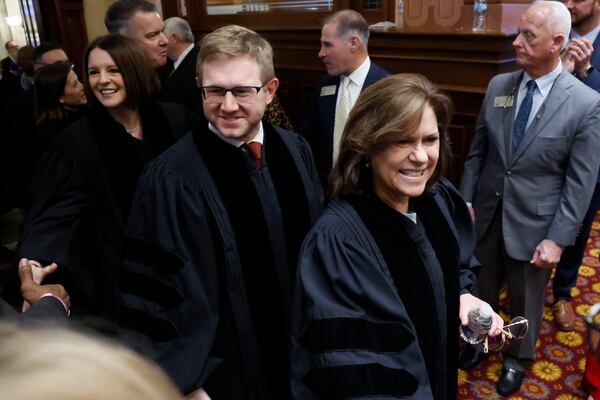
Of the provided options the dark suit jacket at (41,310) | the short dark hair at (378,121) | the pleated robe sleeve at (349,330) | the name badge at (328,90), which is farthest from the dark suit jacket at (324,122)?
the dark suit jacket at (41,310)

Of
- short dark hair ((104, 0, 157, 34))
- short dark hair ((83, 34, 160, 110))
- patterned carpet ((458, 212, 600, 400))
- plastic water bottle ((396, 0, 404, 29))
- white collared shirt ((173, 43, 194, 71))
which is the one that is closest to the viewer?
short dark hair ((83, 34, 160, 110))

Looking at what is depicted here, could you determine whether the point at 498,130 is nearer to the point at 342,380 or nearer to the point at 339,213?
the point at 339,213

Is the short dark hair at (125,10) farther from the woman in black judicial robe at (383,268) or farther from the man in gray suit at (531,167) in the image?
the woman in black judicial robe at (383,268)

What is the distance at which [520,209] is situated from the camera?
254cm

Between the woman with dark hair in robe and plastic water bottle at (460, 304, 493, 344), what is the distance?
2334mm

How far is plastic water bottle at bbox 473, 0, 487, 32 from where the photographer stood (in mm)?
3545

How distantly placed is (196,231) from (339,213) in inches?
17.2

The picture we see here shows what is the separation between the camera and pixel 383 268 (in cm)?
143

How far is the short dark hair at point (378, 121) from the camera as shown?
1423 mm

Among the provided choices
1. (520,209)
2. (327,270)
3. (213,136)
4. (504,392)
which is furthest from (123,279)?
(504,392)

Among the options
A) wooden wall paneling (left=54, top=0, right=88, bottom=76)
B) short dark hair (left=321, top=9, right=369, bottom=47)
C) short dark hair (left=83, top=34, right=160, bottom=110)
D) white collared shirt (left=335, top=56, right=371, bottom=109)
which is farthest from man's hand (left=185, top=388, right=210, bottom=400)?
wooden wall paneling (left=54, top=0, right=88, bottom=76)

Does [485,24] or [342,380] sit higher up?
[485,24]

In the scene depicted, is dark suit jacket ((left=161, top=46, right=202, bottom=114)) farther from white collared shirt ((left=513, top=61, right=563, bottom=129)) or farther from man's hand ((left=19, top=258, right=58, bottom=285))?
white collared shirt ((left=513, top=61, right=563, bottom=129))

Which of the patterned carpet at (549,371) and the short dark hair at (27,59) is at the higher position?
the short dark hair at (27,59)
